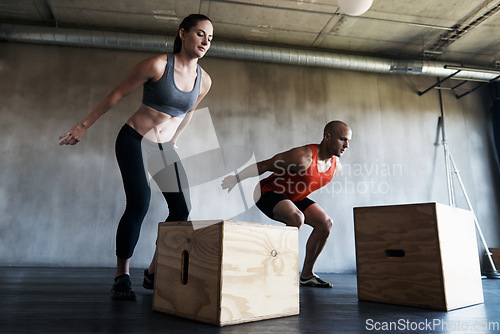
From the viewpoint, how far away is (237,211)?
4.64 m

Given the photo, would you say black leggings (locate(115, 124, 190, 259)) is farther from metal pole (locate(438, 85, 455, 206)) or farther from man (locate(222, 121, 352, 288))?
metal pole (locate(438, 85, 455, 206))

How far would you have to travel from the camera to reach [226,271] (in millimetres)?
1261

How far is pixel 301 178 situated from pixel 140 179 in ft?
3.94

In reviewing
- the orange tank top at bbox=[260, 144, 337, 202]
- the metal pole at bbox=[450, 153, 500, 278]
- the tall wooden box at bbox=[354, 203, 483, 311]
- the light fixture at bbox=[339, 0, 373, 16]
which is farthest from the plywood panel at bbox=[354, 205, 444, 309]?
the metal pole at bbox=[450, 153, 500, 278]

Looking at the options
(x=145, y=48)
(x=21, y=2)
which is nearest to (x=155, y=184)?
(x=145, y=48)

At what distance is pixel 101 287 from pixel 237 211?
251 cm

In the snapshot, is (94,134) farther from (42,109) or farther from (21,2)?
(21,2)

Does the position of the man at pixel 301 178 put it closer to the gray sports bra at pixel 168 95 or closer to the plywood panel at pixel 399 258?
the plywood panel at pixel 399 258

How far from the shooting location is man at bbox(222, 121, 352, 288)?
2396mm

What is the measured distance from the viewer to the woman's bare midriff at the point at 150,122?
6.10 ft

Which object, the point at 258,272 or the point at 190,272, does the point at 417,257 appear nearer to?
the point at 258,272

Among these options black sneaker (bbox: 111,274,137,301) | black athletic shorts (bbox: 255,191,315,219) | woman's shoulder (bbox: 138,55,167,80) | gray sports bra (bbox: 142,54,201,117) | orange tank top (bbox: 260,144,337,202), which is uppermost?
woman's shoulder (bbox: 138,55,167,80)

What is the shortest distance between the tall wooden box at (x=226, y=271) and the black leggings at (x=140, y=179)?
0.85 ft

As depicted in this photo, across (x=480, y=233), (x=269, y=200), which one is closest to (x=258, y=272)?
(x=269, y=200)
